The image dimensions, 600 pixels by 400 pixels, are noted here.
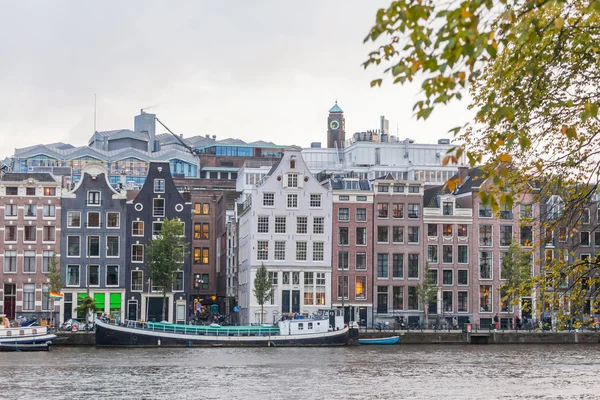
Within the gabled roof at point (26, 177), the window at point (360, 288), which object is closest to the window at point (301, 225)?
the window at point (360, 288)

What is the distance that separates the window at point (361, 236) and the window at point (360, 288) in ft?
10.7

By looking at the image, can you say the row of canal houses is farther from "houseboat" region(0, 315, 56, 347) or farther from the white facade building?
"houseboat" region(0, 315, 56, 347)

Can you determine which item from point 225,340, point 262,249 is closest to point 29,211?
point 262,249

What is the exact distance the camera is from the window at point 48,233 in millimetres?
101188

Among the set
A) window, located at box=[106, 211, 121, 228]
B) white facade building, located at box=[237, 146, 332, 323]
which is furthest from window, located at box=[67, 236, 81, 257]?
white facade building, located at box=[237, 146, 332, 323]

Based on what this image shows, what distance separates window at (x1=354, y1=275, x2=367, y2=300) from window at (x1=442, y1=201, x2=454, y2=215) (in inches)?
414

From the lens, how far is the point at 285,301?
10231 cm

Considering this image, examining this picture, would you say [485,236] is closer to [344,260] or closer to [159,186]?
[344,260]

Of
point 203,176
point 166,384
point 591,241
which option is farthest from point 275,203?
point 203,176

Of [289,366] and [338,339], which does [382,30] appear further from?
[338,339]

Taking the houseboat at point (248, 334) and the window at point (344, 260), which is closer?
the houseboat at point (248, 334)

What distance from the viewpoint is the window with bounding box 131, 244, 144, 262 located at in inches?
4050

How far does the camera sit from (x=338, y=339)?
87.9 meters

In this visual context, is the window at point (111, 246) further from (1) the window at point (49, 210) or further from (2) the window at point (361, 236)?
(2) the window at point (361, 236)
